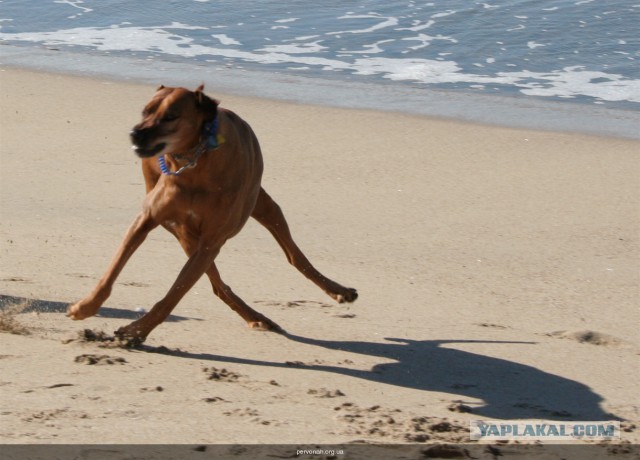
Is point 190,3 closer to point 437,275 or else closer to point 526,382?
point 437,275

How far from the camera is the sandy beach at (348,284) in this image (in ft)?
14.9

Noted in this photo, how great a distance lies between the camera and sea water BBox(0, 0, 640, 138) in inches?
496

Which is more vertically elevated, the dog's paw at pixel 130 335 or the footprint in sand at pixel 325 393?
the dog's paw at pixel 130 335

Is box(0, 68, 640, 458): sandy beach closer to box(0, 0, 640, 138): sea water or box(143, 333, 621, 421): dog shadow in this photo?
box(143, 333, 621, 421): dog shadow

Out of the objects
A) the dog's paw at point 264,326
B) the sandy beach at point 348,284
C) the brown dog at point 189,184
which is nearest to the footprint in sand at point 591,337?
the sandy beach at point 348,284

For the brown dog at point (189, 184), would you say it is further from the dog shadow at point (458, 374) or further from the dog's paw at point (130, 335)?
the dog shadow at point (458, 374)

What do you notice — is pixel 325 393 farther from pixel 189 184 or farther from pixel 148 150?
pixel 148 150

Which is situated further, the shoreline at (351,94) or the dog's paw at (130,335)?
the shoreline at (351,94)

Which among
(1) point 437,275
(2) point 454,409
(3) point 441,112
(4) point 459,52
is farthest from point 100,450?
(4) point 459,52

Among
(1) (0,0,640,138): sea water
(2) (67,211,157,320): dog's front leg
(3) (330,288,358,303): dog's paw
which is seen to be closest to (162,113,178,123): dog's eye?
(2) (67,211,157,320): dog's front leg

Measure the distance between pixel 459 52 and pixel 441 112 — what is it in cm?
383

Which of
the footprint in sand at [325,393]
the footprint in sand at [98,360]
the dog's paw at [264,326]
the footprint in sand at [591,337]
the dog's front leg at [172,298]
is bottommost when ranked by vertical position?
the footprint in sand at [591,337]

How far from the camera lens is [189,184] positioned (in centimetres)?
505

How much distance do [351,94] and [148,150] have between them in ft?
26.4
